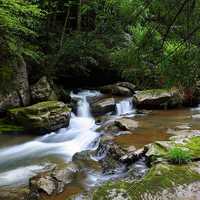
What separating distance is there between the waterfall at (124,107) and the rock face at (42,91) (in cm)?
234

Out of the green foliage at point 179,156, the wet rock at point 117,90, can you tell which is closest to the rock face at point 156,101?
the wet rock at point 117,90

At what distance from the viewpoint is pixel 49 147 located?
10758mm

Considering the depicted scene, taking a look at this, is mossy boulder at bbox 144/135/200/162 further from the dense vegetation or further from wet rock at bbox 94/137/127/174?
the dense vegetation

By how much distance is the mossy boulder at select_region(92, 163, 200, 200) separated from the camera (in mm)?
5875

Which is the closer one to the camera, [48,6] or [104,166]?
[104,166]

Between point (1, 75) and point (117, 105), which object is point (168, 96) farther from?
point (1, 75)

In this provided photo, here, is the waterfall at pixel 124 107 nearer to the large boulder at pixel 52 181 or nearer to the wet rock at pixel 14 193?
the large boulder at pixel 52 181

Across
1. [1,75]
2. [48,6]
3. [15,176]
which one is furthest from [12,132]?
[48,6]

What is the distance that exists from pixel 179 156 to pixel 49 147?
467 cm

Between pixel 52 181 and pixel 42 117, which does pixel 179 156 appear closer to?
pixel 52 181

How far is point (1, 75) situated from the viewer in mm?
12031

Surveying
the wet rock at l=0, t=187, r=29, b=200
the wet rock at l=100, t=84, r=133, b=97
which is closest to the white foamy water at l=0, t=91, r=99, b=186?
the wet rock at l=0, t=187, r=29, b=200

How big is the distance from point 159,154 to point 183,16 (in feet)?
13.6

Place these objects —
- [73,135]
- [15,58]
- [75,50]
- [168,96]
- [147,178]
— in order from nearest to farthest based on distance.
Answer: [147,178] → [73,135] → [15,58] → [168,96] → [75,50]
